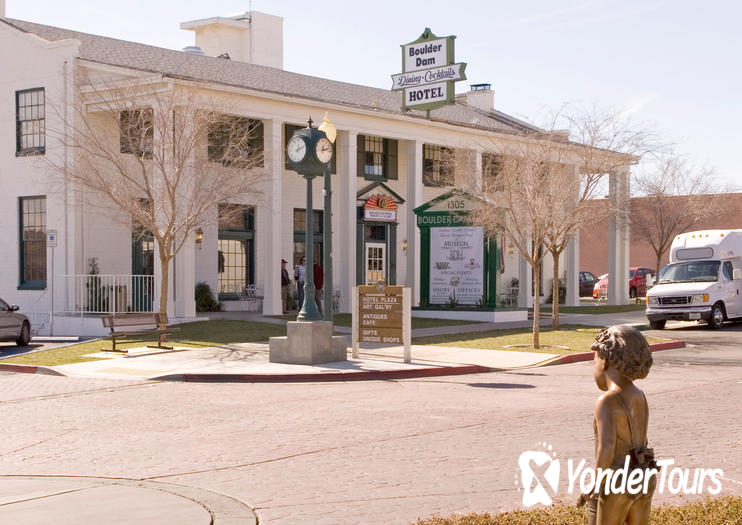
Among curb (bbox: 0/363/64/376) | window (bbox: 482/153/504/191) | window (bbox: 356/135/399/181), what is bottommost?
curb (bbox: 0/363/64/376)

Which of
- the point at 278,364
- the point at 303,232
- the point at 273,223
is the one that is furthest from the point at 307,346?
the point at 303,232

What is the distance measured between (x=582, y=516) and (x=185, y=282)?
21.4 m

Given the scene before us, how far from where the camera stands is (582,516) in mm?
6020

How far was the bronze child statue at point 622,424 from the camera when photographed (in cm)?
425

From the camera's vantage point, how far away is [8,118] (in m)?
29.1

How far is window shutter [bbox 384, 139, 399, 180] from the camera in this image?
36250 mm

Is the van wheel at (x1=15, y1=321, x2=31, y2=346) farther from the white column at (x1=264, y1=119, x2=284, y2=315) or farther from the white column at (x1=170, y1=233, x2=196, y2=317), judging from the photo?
the white column at (x1=264, y1=119, x2=284, y2=315)

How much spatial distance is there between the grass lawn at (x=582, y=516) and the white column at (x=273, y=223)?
22.0 metres

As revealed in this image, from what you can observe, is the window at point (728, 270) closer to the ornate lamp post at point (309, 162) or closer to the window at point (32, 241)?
the ornate lamp post at point (309, 162)

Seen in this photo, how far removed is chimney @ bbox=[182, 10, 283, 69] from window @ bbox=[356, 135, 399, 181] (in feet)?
28.3

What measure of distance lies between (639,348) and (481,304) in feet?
81.5

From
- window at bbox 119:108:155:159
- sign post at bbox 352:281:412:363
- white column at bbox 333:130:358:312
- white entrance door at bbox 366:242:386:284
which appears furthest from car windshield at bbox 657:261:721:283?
window at bbox 119:108:155:159

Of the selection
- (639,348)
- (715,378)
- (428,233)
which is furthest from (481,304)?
(639,348)

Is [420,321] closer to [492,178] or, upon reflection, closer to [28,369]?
[492,178]
